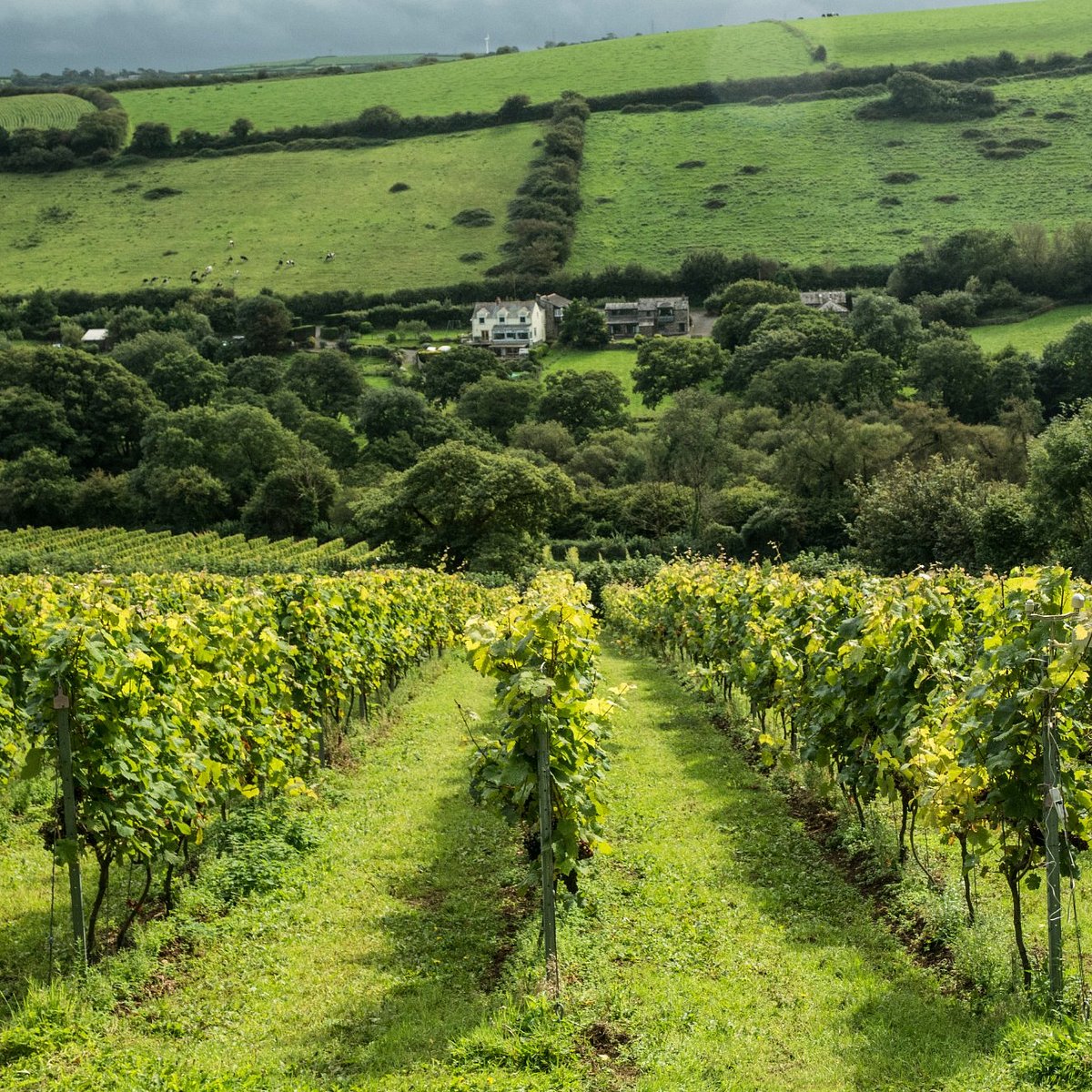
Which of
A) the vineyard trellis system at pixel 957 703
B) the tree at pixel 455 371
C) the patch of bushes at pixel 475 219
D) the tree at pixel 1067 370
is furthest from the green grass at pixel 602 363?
the vineyard trellis system at pixel 957 703

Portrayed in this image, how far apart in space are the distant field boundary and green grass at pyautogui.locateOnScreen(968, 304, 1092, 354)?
61735mm

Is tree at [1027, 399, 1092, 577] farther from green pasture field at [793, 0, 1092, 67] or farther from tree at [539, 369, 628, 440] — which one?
green pasture field at [793, 0, 1092, 67]

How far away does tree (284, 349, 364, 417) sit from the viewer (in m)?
89.4

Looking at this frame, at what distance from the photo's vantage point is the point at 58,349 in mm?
81438

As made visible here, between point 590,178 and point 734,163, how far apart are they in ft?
57.2

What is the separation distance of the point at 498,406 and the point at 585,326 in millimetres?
21146

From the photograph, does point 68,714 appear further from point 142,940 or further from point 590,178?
point 590,178

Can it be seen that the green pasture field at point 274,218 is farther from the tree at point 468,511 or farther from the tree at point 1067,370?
the tree at point 468,511

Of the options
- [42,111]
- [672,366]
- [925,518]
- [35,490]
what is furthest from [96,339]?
[925,518]

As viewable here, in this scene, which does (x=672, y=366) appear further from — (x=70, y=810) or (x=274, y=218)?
(x=70, y=810)

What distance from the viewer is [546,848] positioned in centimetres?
763

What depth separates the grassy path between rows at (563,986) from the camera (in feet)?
20.6

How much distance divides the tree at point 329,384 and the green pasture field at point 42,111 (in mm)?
81175

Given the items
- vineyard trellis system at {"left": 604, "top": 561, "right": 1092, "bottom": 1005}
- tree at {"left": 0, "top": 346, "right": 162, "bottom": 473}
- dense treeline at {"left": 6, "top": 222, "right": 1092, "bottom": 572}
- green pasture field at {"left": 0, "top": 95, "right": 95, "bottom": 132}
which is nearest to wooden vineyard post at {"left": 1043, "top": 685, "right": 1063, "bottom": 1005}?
vineyard trellis system at {"left": 604, "top": 561, "right": 1092, "bottom": 1005}
